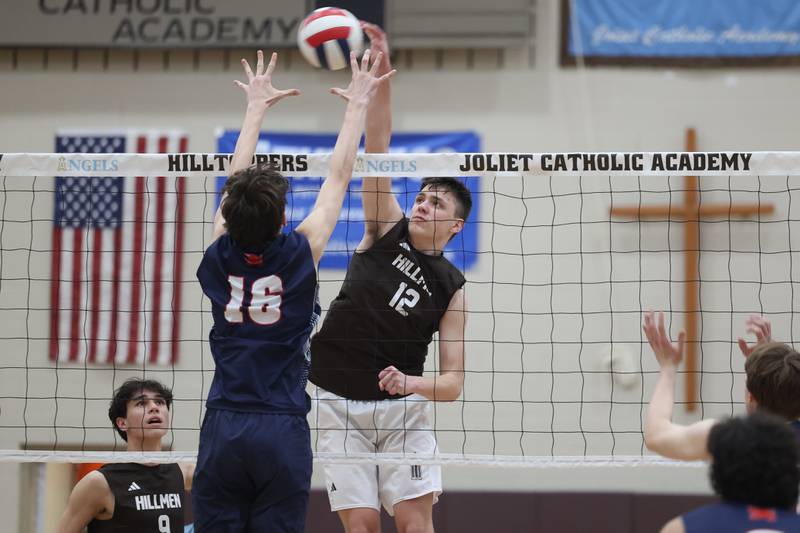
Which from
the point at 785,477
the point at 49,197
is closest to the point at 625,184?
the point at 49,197

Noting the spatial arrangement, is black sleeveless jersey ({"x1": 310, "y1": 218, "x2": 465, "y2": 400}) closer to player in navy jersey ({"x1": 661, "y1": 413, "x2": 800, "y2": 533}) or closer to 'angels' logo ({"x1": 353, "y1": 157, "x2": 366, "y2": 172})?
'angels' logo ({"x1": 353, "y1": 157, "x2": 366, "y2": 172})

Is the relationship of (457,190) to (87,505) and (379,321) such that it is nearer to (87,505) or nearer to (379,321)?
(379,321)

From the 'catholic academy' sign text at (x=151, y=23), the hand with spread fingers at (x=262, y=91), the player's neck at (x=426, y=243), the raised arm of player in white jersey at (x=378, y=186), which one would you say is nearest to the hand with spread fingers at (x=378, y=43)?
the raised arm of player in white jersey at (x=378, y=186)

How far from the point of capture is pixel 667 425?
10.7ft

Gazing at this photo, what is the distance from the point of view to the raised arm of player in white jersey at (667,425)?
10.4 feet

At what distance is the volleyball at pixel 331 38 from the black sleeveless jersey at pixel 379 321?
1044 mm

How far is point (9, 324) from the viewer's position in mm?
10656

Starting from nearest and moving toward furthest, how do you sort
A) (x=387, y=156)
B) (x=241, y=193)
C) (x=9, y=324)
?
(x=241, y=193), (x=387, y=156), (x=9, y=324)

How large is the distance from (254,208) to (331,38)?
1.80 meters

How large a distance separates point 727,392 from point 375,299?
561cm

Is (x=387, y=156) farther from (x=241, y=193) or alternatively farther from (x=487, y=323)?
(x=487, y=323)

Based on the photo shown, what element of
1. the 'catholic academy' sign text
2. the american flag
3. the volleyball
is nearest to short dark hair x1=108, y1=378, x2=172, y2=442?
the volleyball

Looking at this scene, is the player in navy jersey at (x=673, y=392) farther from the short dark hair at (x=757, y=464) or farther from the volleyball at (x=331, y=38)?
the volleyball at (x=331, y=38)

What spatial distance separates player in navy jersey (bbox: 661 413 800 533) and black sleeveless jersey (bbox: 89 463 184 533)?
126 inches
